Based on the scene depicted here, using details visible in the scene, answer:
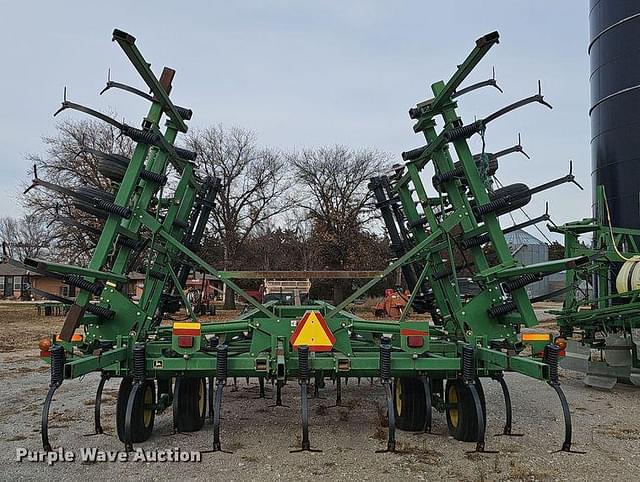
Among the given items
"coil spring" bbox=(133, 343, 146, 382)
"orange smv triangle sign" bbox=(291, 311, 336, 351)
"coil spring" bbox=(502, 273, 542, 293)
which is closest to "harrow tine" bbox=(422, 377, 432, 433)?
"orange smv triangle sign" bbox=(291, 311, 336, 351)

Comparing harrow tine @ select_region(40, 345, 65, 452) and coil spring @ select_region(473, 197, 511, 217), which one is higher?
coil spring @ select_region(473, 197, 511, 217)

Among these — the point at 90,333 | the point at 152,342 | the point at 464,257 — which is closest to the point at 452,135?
the point at 464,257

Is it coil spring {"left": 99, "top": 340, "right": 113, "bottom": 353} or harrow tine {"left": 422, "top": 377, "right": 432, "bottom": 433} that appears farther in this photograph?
harrow tine {"left": 422, "top": 377, "right": 432, "bottom": 433}

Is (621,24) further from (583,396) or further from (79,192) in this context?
(79,192)

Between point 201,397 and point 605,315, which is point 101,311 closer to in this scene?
point 201,397

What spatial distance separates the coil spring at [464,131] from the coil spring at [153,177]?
11.0 feet

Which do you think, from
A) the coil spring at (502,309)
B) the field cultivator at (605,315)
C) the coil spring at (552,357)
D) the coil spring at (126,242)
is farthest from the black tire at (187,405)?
the field cultivator at (605,315)

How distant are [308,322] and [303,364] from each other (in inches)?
18.5

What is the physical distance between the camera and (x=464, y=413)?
261 inches

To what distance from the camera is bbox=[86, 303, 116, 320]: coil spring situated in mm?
6711

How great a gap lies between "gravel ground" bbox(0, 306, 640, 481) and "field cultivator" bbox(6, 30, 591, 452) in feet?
0.77

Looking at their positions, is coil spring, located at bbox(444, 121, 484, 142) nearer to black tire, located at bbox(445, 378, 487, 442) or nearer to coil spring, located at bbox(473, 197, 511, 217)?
coil spring, located at bbox(473, 197, 511, 217)

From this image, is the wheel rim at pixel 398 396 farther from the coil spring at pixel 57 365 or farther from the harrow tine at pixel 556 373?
the coil spring at pixel 57 365

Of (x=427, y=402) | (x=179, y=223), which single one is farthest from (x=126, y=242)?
(x=427, y=402)
